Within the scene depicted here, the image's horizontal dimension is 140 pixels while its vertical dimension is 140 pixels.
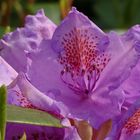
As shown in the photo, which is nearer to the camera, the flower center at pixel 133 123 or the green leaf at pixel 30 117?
the green leaf at pixel 30 117

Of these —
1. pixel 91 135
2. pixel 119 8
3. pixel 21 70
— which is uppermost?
pixel 119 8

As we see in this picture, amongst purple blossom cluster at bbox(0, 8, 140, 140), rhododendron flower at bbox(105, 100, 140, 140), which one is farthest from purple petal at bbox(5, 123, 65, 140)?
rhododendron flower at bbox(105, 100, 140, 140)

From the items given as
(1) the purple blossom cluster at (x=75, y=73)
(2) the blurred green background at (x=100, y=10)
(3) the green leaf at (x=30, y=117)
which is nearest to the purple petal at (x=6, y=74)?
(1) the purple blossom cluster at (x=75, y=73)

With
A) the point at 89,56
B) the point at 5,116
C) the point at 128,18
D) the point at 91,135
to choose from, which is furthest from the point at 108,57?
the point at 128,18

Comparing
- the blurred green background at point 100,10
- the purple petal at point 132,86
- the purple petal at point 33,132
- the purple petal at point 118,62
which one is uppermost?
the blurred green background at point 100,10

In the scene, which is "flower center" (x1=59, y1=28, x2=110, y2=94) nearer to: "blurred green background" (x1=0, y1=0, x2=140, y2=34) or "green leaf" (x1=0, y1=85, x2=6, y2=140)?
"green leaf" (x1=0, y1=85, x2=6, y2=140)

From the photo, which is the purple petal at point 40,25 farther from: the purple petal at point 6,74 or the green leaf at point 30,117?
the green leaf at point 30,117

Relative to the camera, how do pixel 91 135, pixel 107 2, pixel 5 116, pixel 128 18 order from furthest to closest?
pixel 107 2 → pixel 128 18 → pixel 91 135 → pixel 5 116

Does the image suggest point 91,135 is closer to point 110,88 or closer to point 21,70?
point 110,88
